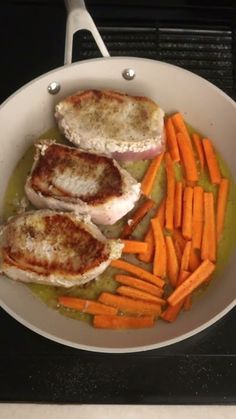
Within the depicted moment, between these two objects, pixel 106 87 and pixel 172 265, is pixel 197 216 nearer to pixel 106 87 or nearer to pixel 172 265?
pixel 172 265

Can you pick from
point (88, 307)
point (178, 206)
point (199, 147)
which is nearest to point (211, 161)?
point (199, 147)

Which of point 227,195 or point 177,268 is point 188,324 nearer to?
point 177,268

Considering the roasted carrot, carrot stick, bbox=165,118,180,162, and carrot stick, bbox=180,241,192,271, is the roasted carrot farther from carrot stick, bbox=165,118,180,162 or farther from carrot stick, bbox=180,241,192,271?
carrot stick, bbox=165,118,180,162

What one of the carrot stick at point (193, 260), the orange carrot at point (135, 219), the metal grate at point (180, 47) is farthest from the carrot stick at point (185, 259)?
the metal grate at point (180, 47)

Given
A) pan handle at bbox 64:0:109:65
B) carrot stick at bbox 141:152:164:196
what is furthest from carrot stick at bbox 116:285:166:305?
pan handle at bbox 64:0:109:65

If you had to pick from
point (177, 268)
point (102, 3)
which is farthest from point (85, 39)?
point (177, 268)

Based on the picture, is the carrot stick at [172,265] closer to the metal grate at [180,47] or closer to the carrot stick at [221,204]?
the carrot stick at [221,204]
